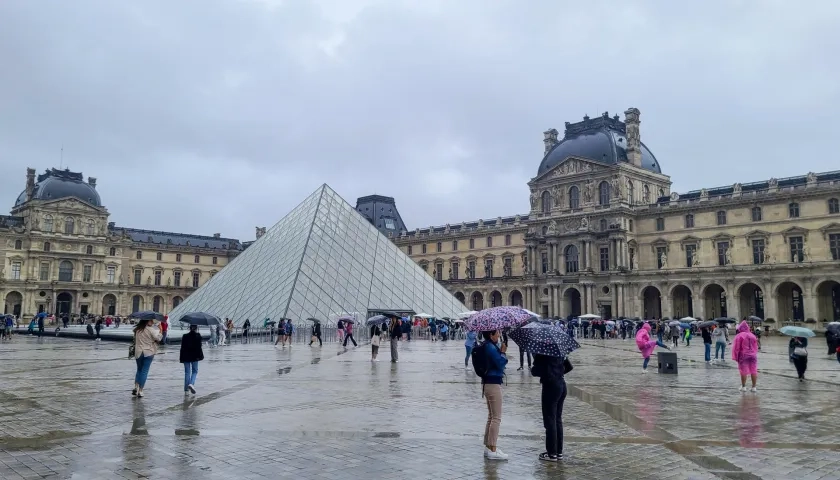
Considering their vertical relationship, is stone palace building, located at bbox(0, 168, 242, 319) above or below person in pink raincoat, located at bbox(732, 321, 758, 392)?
above

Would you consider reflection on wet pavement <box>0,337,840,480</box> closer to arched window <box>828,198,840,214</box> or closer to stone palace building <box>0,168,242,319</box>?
arched window <box>828,198,840,214</box>

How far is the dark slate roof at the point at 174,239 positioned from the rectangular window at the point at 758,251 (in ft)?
187

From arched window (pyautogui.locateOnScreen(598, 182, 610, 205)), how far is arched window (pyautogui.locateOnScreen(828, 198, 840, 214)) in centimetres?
1513

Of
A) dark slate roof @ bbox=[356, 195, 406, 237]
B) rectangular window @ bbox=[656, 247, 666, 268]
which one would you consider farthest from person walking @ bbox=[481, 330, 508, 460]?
dark slate roof @ bbox=[356, 195, 406, 237]

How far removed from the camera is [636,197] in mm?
54375

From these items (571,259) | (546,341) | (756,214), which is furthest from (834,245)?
(546,341)

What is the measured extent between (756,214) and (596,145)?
13.5 m

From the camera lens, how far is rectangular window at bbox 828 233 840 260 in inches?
1698

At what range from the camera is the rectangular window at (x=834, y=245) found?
141 ft

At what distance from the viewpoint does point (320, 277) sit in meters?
32.5

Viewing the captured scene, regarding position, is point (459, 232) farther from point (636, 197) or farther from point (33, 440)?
point (33, 440)

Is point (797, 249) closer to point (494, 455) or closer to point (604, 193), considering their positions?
point (604, 193)

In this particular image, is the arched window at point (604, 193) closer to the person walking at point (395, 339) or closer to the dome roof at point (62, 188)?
the person walking at point (395, 339)

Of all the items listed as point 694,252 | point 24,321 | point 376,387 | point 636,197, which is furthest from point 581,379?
point 24,321
